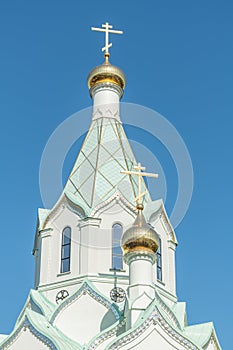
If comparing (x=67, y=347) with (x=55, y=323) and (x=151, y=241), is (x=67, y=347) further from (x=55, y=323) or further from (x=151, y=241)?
(x=151, y=241)

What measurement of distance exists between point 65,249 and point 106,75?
16.1ft

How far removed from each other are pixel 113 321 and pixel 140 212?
2.32 metres

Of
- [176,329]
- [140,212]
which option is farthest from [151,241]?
[176,329]

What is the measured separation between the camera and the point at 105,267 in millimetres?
18203

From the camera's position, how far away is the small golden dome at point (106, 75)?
2125 cm

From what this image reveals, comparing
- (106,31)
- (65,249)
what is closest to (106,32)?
(106,31)

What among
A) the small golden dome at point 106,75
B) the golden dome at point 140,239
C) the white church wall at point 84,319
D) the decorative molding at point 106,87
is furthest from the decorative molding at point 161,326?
the small golden dome at point 106,75

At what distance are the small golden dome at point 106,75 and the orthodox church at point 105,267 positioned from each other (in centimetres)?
96

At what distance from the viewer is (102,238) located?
60.7ft

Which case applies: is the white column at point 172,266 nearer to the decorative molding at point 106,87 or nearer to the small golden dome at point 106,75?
the decorative molding at point 106,87

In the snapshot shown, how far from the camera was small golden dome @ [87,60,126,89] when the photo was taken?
21.2 metres

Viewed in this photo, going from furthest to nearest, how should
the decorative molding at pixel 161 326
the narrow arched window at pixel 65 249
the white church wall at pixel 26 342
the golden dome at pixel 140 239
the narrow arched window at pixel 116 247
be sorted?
the narrow arched window at pixel 65 249, the narrow arched window at pixel 116 247, the golden dome at pixel 140 239, the white church wall at pixel 26 342, the decorative molding at pixel 161 326

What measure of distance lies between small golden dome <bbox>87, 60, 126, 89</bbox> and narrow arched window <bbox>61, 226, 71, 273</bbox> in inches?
170

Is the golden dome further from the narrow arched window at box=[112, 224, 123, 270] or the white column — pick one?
the white column
